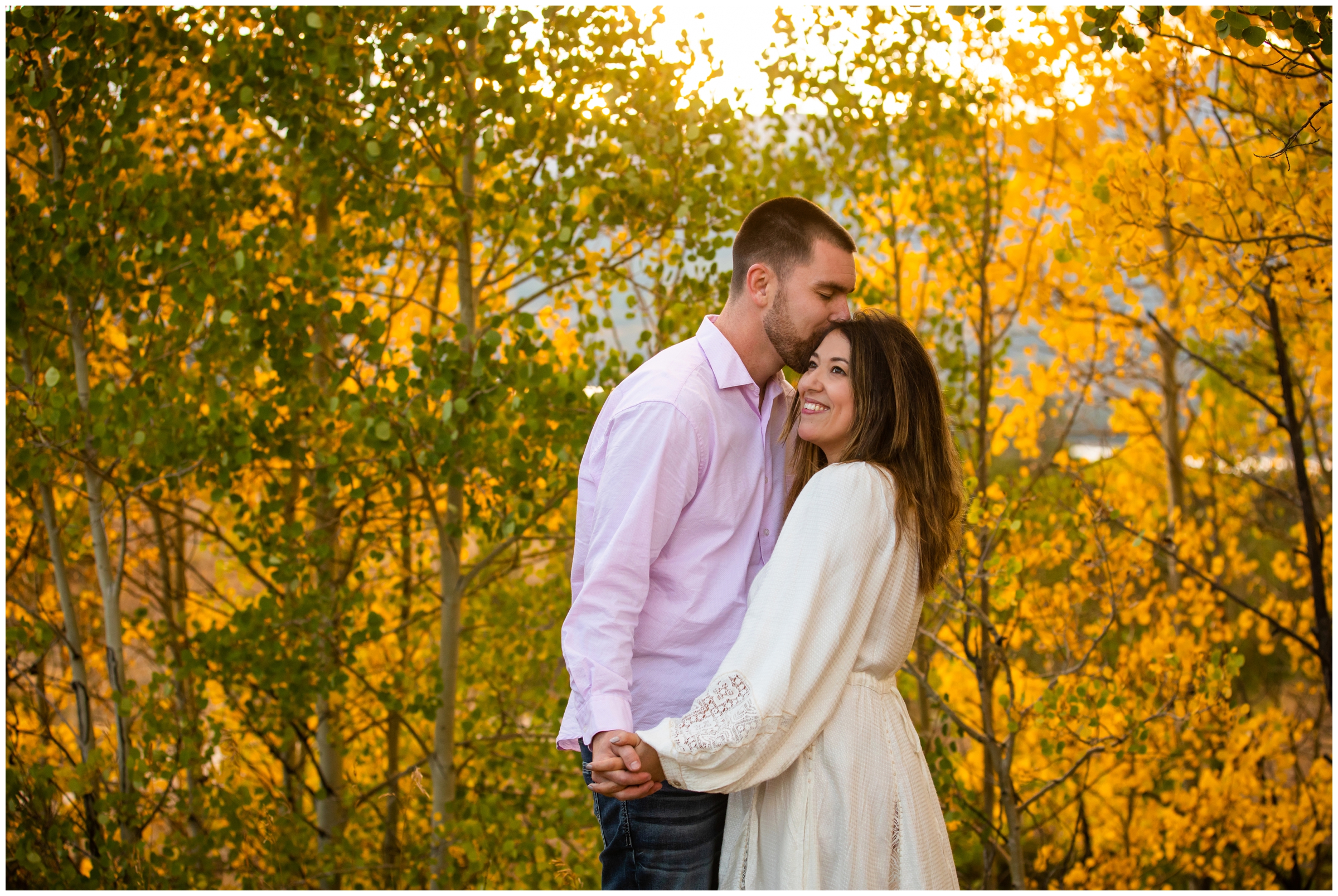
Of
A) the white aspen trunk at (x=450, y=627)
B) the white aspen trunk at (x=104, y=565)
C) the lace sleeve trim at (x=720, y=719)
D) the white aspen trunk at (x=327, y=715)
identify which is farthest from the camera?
the white aspen trunk at (x=327, y=715)

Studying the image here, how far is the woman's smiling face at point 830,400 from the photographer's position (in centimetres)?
192

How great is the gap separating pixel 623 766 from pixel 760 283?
1012mm

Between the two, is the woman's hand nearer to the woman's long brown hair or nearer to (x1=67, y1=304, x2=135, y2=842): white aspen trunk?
the woman's long brown hair

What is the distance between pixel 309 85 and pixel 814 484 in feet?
7.31

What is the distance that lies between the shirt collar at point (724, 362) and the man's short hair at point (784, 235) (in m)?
0.14

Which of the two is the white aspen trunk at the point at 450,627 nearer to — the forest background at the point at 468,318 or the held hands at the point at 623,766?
the forest background at the point at 468,318

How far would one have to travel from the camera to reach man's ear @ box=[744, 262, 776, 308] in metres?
2.12


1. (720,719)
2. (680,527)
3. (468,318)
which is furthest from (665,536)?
(468,318)

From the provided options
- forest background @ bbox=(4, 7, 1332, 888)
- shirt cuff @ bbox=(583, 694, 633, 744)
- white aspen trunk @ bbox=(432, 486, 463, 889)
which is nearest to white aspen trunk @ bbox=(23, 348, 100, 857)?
forest background @ bbox=(4, 7, 1332, 888)

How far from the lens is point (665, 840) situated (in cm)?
186

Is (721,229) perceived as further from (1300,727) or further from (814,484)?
(1300,727)

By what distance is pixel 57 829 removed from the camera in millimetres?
3174

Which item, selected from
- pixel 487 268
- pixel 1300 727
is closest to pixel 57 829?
pixel 487 268

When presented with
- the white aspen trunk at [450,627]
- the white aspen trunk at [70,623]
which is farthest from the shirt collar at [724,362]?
the white aspen trunk at [70,623]
